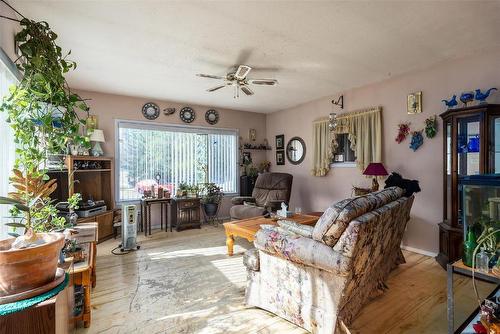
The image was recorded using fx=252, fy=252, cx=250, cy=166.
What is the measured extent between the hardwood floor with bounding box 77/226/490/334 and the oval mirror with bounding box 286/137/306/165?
276cm

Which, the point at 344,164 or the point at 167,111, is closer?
the point at 344,164

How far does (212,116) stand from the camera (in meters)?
5.73

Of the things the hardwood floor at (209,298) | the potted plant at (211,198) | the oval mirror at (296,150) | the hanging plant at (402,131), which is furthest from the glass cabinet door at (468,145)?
the potted plant at (211,198)

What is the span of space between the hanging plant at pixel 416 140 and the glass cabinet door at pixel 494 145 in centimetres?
86

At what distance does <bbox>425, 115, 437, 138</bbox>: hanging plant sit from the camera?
3.43m

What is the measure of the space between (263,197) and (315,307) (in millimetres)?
3393

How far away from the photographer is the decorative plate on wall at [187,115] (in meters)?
5.37

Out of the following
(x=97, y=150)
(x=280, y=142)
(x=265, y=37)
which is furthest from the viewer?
(x=280, y=142)

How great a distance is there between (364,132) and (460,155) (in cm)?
147

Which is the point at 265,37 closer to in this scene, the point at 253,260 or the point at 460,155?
the point at 253,260

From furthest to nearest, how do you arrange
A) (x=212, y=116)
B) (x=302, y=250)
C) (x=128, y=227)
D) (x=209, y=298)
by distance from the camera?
(x=212, y=116), (x=128, y=227), (x=209, y=298), (x=302, y=250)

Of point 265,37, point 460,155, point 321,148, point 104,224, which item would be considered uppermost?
point 265,37

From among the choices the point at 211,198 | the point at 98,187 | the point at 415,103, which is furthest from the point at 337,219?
the point at 98,187

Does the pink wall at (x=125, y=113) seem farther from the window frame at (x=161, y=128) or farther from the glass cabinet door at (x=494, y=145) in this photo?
the glass cabinet door at (x=494, y=145)
